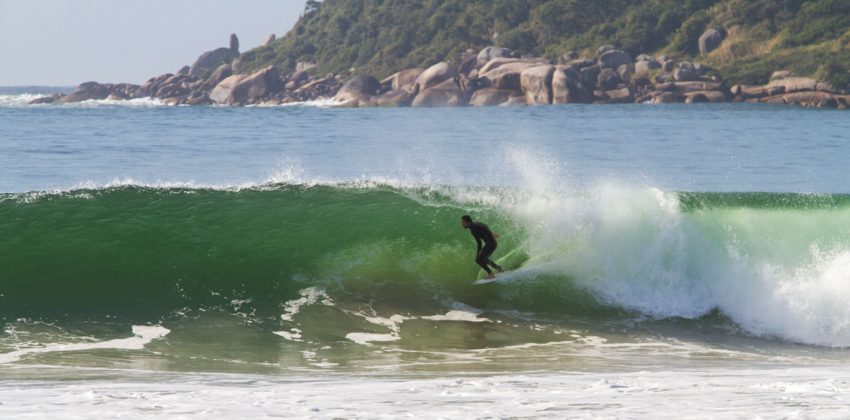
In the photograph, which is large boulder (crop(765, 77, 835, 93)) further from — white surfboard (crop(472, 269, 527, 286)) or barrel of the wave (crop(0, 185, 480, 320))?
white surfboard (crop(472, 269, 527, 286))

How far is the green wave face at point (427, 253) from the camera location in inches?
510

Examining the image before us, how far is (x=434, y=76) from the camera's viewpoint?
97.9 metres

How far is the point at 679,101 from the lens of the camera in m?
86.3

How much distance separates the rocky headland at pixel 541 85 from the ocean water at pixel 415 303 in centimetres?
7072

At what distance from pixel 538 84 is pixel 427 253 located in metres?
75.7

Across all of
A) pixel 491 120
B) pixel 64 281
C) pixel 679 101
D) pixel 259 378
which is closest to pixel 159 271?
pixel 64 281

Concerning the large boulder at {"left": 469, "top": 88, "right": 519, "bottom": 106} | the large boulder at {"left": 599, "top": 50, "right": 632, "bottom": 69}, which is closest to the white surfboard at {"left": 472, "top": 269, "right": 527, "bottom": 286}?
the large boulder at {"left": 469, "top": 88, "right": 519, "bottom": 106}

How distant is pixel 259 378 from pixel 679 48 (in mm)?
97688

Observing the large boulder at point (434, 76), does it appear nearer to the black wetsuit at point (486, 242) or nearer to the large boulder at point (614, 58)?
the large boulder at point (614, 58)

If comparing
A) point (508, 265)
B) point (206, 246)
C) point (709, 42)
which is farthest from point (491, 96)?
point (508, 265)

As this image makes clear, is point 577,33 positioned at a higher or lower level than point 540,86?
higher

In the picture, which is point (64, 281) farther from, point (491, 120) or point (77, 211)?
point (491, 120)

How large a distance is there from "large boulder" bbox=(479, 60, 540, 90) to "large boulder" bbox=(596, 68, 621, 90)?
5942 millimetres

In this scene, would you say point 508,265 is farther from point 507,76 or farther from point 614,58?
point 614,58
